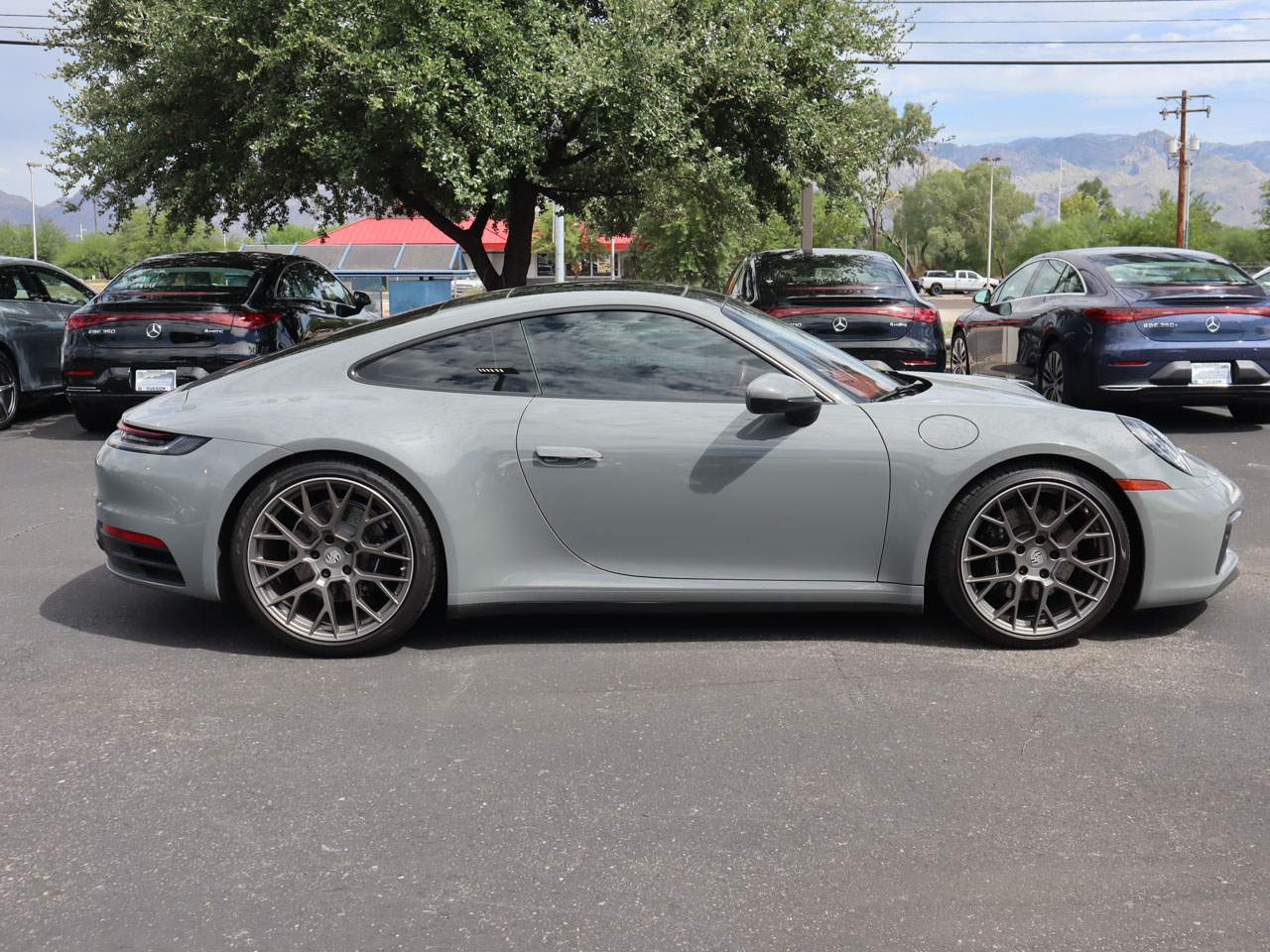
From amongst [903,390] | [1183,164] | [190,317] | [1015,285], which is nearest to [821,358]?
[903,390]

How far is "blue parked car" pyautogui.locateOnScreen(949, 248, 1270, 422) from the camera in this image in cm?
941

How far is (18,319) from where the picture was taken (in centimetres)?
1103

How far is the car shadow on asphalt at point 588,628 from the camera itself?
4645 mm

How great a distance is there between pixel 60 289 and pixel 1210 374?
1042 centimetres

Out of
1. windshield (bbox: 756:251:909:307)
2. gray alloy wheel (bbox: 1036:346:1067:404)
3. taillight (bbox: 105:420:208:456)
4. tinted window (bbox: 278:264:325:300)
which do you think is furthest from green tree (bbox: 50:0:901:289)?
taillight (bbox: 105:420:208:456)

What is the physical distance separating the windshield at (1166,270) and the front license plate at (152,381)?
758 cm

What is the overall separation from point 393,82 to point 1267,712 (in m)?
10.4

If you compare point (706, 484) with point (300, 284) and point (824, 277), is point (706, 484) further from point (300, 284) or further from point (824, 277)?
point (300, 284)

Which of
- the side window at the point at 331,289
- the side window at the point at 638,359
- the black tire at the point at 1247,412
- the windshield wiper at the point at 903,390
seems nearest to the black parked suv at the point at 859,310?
the black tire at the point at 1247,412

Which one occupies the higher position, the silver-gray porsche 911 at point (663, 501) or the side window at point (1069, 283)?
the side window at point (1069, 283)

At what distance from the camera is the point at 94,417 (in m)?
10.7

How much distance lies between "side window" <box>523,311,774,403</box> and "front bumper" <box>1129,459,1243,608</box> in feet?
4.88

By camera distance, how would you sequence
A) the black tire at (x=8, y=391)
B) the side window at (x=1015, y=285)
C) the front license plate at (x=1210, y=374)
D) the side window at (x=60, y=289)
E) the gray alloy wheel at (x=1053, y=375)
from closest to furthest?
the front license plate at (x=1210, y=374), the gray alloy wheel at (x=1053, y=375), the black tire at (x=8, y=391), the side window at (x=1015, y=285), the side window at (x=60, y=289)

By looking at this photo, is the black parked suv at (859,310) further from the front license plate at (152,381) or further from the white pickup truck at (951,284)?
the white pickup truck at (951,284)
